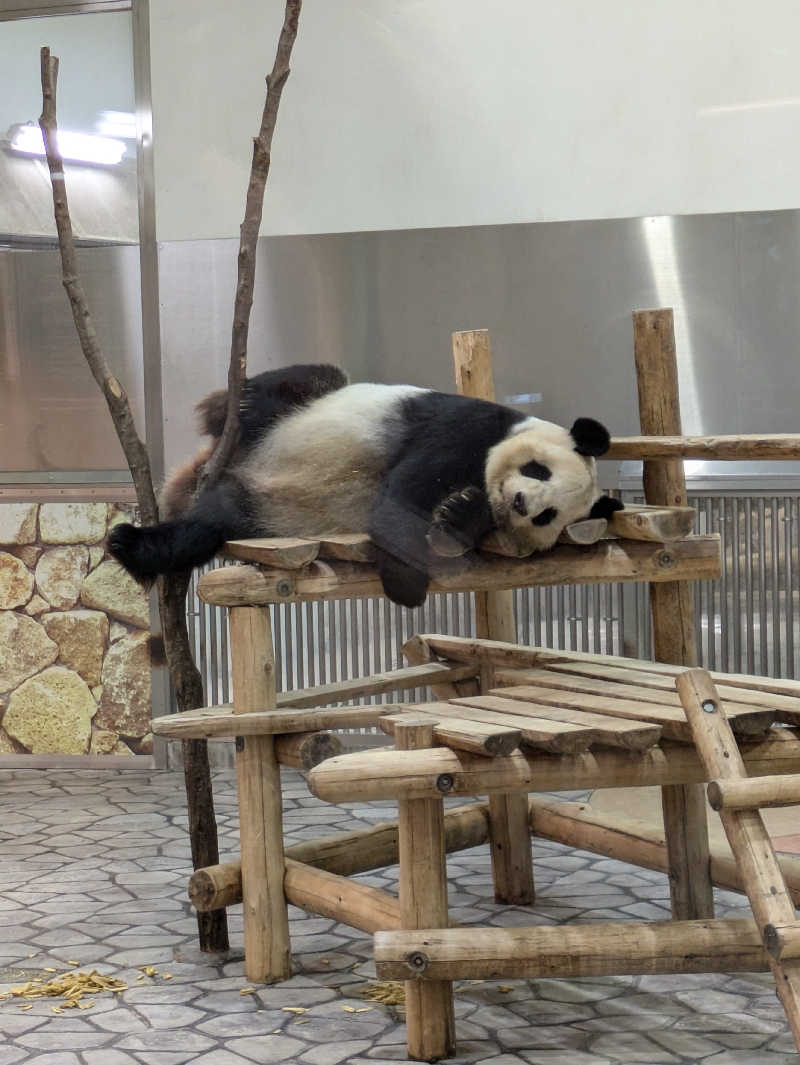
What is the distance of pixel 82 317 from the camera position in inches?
149

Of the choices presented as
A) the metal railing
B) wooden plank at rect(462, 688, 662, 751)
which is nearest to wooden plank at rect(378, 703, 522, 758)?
wooden plank at rect(462, 688, 662, 751)

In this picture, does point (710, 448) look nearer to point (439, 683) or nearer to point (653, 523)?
point (653, 523)

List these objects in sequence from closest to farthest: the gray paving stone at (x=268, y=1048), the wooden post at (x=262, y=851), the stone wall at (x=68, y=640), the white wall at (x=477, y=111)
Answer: the gray paving stone at (x=268, y=1048) → the wooden post at (x=262, y=851) → the white wall at (x=477, y=111) → the stone wall at (x=68, y=640)

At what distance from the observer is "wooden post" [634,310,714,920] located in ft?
12.0

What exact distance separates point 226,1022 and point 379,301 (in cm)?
339

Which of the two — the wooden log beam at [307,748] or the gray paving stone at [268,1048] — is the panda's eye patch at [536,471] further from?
the gray paving stone at [268,1048]

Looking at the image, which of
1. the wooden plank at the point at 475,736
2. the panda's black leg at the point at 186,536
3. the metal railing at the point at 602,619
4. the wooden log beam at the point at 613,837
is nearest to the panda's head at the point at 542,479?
the wooden plank at the point at 475,736

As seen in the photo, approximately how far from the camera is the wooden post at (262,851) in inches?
136

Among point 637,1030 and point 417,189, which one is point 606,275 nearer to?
point 417,189

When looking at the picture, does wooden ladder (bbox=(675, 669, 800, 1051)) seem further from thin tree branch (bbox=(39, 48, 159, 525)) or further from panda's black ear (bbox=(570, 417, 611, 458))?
thin tree branch (bbox=(39, 48, 159, 525))

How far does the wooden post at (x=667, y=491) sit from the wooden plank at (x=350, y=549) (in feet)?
3.06

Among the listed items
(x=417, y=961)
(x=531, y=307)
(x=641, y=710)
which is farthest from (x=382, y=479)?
(x=531, y=307)

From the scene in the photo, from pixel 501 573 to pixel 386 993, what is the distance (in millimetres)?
1121

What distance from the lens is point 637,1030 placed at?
3.08 meters
